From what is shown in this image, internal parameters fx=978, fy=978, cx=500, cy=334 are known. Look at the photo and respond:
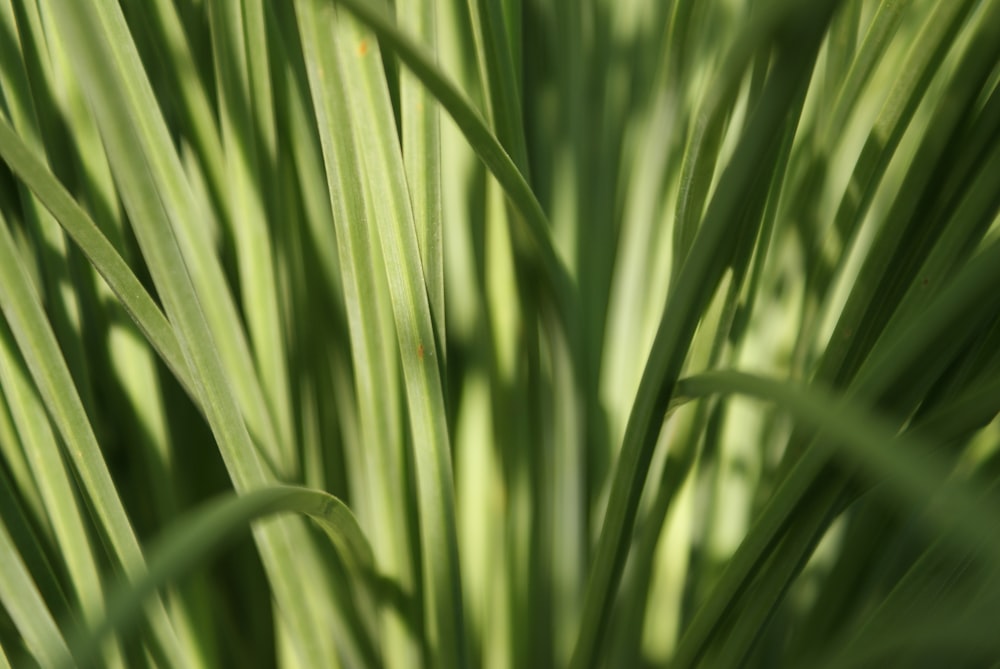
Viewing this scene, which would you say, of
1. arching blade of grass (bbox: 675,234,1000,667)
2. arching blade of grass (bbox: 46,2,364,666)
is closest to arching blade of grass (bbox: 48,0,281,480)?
arching blade of grass (bbox: 46,2,364,666)

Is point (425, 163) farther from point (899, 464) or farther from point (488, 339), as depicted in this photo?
point (899, 464)

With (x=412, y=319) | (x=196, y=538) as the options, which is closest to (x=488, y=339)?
(x=412, y=319)

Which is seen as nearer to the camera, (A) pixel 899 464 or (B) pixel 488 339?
(A) pixel 899 464

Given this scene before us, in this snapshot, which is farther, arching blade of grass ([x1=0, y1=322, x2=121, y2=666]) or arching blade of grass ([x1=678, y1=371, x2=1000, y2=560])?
arching blade of grass ([x1=0, y1=322, x2=121, y2=666])

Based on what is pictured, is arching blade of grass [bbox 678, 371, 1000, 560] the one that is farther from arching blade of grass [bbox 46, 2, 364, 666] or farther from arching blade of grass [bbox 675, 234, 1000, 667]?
arching blade of grass [bbox 46, 2, 364, 666]

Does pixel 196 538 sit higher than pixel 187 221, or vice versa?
pixel 187 221

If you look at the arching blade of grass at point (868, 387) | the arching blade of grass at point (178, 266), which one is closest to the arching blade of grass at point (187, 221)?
the arching blade of grass at point (178, 266)

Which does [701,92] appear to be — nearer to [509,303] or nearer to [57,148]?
[509,303]

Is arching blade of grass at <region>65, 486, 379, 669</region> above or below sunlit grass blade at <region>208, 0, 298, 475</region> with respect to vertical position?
below
